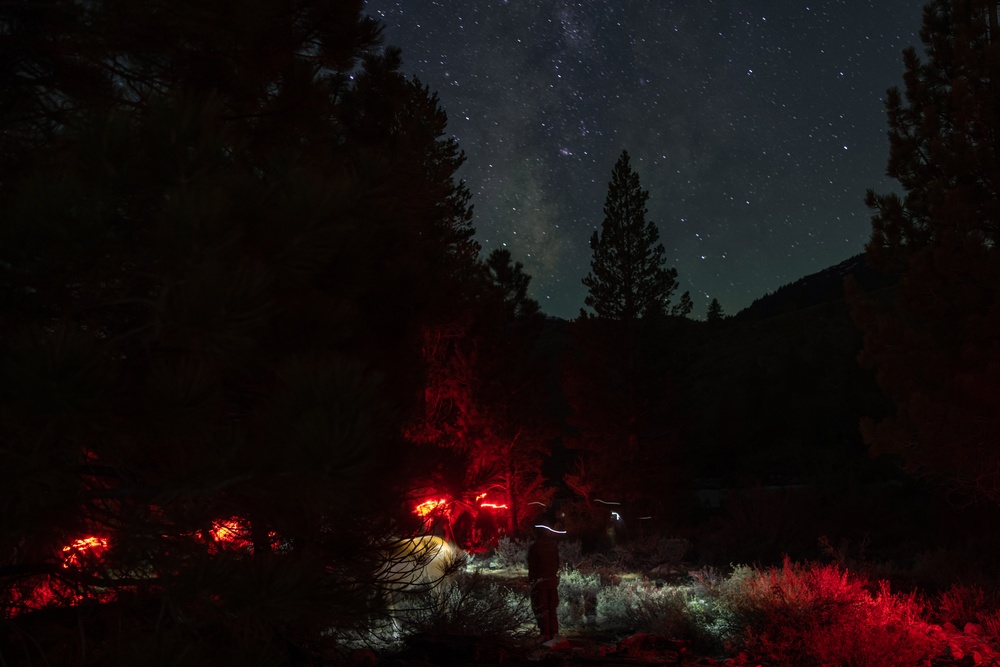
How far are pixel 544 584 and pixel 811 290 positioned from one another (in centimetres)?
9737

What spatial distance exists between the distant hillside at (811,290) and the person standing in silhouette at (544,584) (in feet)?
205

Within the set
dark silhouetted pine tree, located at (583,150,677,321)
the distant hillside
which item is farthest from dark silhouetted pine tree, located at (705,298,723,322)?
dark silhouetted pine tree, located at (583,150,677,321)

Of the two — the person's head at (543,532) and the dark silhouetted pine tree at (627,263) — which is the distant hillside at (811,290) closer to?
the dark silhouetted pine tree at (627,263)

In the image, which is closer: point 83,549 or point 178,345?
point 178,345

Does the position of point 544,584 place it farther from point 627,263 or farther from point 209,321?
point 627,263

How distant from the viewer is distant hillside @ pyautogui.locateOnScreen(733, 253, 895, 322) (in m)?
74.4

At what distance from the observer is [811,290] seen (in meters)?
96.8

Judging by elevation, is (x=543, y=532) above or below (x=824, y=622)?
above

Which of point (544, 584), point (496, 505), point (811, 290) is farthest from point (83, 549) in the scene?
point (811, 290)

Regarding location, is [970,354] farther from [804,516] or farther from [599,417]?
[599,417]

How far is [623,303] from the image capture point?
83.4ft

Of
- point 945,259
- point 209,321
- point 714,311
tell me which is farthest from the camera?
point 714,311

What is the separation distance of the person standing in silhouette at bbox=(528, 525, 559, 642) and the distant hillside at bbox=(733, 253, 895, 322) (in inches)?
2454

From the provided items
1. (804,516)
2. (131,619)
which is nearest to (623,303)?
(804,516)
